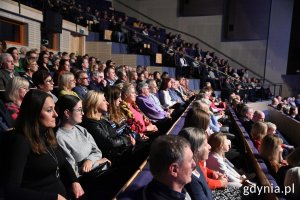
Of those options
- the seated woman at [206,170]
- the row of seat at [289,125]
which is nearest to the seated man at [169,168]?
the seated woman at [206,170]

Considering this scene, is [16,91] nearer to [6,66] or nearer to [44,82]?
[44,82]

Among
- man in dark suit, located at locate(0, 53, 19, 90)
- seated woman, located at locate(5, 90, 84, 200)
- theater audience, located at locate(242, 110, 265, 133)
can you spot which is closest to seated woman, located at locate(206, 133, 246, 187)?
seated woman, located at locate(5, 90, 84, 200)

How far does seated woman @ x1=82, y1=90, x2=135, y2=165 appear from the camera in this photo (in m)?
2.18

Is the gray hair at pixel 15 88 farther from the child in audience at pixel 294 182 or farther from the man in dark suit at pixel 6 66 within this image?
the child in audience at pixel 294 182

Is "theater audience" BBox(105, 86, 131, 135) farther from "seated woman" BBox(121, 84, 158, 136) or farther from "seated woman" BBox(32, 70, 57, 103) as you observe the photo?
"seated woman" BBox(32, 70, 57, 103)

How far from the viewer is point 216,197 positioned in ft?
6.33

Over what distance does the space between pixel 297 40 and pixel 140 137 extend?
40.9 ft

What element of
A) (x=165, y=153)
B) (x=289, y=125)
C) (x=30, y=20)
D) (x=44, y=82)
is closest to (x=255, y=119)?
(x=289, y=125)

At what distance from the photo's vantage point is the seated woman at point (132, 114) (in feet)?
9.98

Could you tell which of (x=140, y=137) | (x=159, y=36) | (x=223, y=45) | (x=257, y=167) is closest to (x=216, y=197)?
(x=257, y=167)

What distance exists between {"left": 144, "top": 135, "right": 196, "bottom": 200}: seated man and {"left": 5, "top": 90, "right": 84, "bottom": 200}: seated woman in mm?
482

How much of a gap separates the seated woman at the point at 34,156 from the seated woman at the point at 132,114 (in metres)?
1.55

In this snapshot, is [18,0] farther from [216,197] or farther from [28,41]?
[216,197]

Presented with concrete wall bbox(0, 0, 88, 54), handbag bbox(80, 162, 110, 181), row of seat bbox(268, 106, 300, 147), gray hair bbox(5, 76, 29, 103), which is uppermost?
concrete wall bbox(0, 0, 88, 54)
